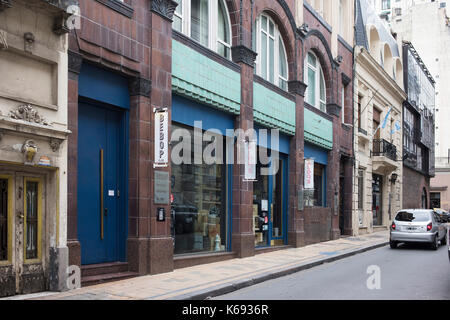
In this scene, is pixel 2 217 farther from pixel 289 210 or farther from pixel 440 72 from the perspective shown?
pixel 440 72

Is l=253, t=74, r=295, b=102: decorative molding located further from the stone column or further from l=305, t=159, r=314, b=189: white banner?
l=305, t=159, r=314, b=189: white banner

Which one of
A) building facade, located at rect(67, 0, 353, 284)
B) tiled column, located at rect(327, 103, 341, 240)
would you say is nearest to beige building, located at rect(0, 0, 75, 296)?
building facade, located at rect(67, 0, 353, 284)

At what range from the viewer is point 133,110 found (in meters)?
10.9

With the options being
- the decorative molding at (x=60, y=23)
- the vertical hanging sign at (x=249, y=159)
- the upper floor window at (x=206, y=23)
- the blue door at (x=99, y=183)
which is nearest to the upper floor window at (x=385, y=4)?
the upper floor window at (x=206, y=23)

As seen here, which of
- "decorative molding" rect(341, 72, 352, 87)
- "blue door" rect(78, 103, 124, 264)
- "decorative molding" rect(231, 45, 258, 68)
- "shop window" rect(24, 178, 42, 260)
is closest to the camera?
"shop window" rect(24, 178, 42, 260)

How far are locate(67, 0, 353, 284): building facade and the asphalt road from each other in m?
2.48

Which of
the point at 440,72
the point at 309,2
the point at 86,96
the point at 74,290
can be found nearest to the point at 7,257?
the point at 74,290

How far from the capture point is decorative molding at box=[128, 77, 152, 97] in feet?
35.8

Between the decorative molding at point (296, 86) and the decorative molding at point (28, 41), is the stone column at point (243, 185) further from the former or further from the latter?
the decorative molding at point (28, 41)

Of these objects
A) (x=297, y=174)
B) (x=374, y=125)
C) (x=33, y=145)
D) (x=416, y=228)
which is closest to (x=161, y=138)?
(x=33, y=145)

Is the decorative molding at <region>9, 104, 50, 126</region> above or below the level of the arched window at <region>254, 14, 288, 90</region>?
below

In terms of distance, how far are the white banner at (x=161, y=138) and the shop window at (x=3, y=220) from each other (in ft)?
11.4

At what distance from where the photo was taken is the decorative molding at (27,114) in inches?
319

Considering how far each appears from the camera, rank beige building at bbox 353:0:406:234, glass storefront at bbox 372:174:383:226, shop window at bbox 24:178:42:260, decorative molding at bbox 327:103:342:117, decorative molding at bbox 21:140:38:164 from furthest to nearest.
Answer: glass storefront at bbox 372:174:383:226
beige building at bbox 353:0:406:234
decorative molding at bbox 327:103:342:117
shop window at bbox 24:178:42:260
decorative molding at bbox 21:140:38:164
